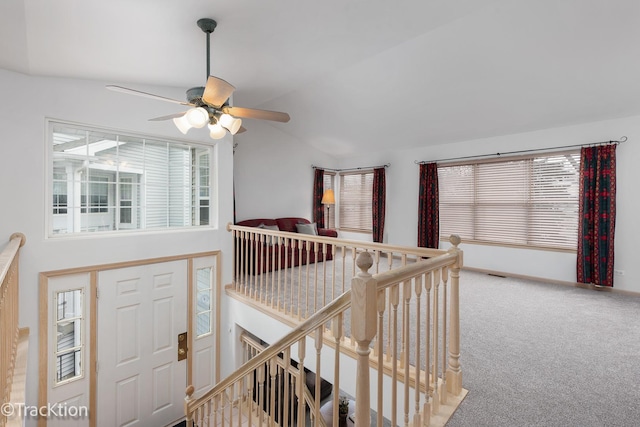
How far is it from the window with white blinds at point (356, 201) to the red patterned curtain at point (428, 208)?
53.2 inches

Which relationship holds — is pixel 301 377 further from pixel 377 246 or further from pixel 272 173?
pixel 272 173

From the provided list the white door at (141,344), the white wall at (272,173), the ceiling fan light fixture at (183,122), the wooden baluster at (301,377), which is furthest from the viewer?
the white wall at (272,173)

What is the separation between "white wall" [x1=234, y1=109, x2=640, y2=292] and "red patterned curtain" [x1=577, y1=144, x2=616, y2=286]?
135mm

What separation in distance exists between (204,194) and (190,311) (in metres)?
1.54

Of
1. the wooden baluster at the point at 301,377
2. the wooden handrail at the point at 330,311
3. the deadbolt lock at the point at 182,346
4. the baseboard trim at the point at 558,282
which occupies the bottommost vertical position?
the deadbolt lock at the point at 182,346

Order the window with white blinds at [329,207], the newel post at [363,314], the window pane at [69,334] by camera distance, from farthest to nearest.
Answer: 1. the window with white blinds at [329,207]
2. the window pane at [69,334]
3. the newel post at [363,314]

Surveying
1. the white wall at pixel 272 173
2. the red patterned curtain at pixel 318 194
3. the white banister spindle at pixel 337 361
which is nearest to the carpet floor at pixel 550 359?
the white banister spindle at pixel 337 361

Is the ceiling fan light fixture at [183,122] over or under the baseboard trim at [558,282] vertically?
over

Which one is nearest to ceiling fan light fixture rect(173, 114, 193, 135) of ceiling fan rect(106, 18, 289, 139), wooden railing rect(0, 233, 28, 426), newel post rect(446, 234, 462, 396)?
ceiling fan rect(106, 18, 289, 139)

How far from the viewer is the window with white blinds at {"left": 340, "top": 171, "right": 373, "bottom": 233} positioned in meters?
6.95

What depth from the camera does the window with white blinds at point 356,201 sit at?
6953mm

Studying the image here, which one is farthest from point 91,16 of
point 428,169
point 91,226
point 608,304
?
point 608,304

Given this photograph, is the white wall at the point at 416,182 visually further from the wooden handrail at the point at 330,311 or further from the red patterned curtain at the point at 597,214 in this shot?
the wooden handrail at the point at 330,311

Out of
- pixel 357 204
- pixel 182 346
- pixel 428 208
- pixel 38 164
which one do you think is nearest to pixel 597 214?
pixel 428 208
